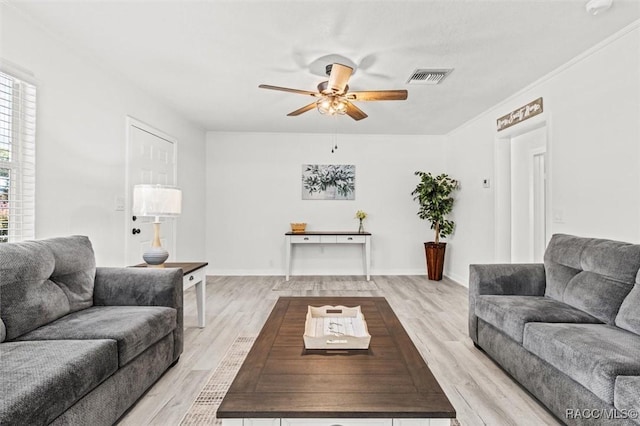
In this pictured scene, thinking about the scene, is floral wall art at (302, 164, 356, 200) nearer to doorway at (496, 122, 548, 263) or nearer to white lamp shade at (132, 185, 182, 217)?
doorway at (496, 122, 548, 263)

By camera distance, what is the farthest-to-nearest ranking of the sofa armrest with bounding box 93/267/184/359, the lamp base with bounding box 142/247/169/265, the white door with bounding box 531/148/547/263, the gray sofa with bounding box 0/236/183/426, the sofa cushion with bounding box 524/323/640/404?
1. the white door with bounding box 531/148/547/263
2. the lamp base with bounding box 142/247/169/265
3. the sofa armrest with bounding box 93/267/184/359
4. the sofa cushion with bounding box 524/323/640/404
5. the gray sofa with bounding box 0/236/183/426

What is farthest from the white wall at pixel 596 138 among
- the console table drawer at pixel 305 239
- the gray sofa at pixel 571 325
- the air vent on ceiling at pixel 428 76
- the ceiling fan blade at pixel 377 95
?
Answer: the console table drawer at pixel 305 239

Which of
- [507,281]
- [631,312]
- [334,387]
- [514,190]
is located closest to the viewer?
[334,387]

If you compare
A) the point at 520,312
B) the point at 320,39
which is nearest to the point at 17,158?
the point at 320,39

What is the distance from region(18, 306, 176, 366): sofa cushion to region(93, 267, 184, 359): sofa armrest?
71 millimetres

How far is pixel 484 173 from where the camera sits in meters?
4.52

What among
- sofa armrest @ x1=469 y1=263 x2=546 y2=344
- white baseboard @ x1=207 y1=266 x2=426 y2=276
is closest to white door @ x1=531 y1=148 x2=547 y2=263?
white baseboard @ x1=207 y1=266 x2=426 y2=276

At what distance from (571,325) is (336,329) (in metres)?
1.42

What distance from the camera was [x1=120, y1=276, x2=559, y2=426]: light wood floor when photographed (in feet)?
6.13

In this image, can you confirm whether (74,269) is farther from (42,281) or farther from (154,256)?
(154,256)

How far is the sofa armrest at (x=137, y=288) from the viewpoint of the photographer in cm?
231

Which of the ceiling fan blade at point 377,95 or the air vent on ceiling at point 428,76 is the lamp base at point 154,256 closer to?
the ceiling fan blade at point 377,95

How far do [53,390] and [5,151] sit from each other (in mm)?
1764

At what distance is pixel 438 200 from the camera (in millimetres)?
5301
